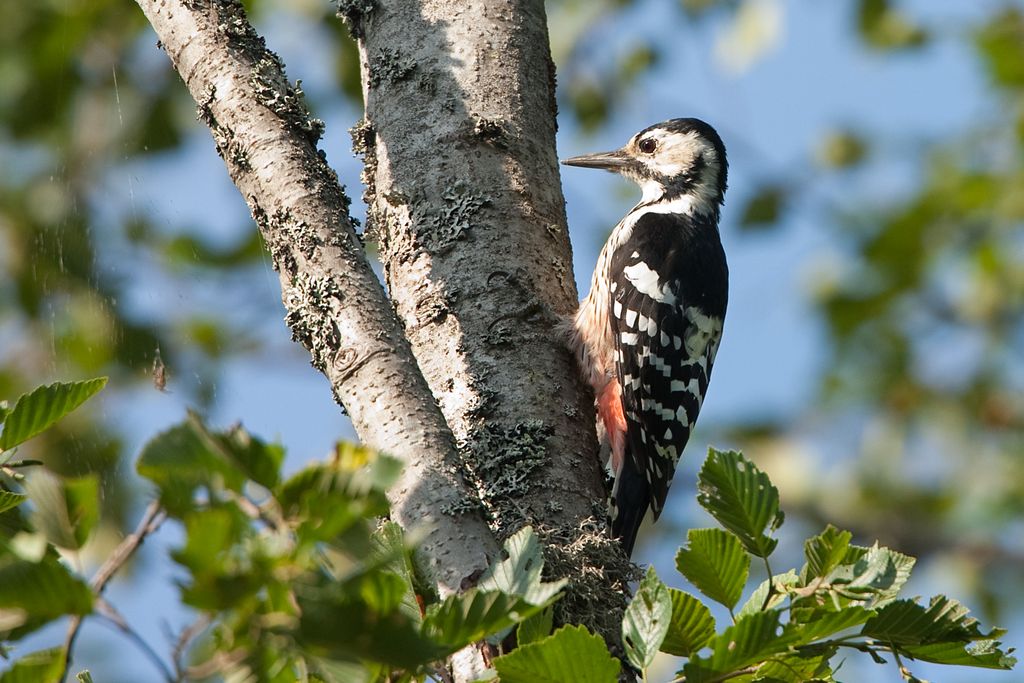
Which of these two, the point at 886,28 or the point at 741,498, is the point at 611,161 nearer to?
the point at 886,28

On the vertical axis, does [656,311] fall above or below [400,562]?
above

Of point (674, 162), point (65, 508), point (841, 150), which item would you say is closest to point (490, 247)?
point (65, 508)

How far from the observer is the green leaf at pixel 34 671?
105cm

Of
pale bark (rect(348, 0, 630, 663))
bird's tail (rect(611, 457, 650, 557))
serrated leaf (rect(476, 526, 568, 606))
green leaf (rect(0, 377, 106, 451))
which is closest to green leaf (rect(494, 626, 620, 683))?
serrated leaf (rect(476, 526, 568, 606))

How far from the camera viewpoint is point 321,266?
1.82m

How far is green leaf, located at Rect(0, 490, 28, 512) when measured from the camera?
1.37 metres

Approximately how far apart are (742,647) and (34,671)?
29.0 inches

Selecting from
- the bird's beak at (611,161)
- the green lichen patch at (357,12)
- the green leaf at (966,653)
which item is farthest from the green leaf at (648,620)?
the bird's beak at (611,161)

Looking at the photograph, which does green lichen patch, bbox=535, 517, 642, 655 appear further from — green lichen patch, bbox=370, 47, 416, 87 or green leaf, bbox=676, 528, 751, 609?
green lichen patch, bbox=370, 47, 416, 87

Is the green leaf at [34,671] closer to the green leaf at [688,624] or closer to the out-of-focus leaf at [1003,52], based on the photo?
the green leaf at [688,624]

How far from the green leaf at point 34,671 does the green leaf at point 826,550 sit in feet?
2.79

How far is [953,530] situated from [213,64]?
5378 mm

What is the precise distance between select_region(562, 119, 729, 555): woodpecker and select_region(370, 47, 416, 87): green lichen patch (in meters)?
0.81

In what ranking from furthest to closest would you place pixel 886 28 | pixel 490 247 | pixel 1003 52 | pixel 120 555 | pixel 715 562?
pixel 886 28, pixel 1003 52, pixel 490 247, pixel 715 562, pixel 120 555
